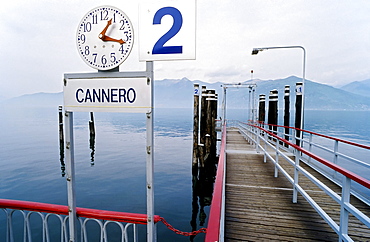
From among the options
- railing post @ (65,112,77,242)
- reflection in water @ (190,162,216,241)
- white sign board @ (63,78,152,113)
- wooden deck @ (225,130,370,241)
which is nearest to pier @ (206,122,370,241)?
wooden deck @ (225,130,370,241)

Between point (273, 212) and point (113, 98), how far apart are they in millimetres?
3376

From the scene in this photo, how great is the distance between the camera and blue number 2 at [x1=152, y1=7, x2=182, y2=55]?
7.48ft

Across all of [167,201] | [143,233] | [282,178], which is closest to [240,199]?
[282,178]

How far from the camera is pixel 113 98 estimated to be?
2379mm

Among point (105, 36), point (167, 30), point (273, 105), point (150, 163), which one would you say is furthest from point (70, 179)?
point (273, 105)

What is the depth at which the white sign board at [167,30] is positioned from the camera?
2.26m

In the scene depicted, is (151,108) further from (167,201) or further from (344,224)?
(167,201)

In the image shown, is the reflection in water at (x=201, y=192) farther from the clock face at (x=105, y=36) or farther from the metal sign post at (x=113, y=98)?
the clock face at (x=105, y=36)

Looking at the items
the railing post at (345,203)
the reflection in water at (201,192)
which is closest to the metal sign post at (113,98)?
the railing post at (345,203)

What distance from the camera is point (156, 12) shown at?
91.8 inches

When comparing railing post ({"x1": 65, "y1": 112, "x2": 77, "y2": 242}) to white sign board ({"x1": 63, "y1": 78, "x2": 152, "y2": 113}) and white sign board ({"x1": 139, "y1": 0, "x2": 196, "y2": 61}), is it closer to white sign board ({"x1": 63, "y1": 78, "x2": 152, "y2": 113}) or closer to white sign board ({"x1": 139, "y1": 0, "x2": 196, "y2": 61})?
white sign board ({"x1": 63, "y1": 78, "x2": 152, "y2": 113})

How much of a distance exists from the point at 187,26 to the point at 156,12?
39 cm

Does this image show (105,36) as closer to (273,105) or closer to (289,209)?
(289,209)

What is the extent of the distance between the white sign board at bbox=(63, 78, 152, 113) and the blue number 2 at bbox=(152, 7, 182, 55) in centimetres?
37
